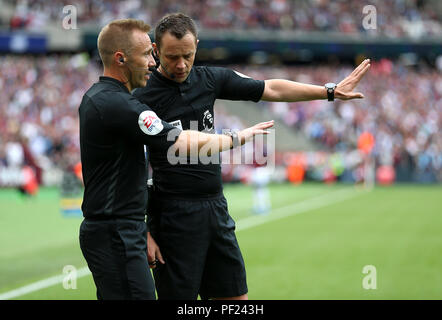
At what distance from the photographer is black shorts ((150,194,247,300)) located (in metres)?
4.85

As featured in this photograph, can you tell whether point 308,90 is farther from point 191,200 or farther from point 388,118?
point 388,118

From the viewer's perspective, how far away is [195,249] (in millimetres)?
4855

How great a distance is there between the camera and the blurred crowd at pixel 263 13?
36438mm

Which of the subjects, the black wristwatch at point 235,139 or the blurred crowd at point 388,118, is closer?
the black wristwatch at point 235,139

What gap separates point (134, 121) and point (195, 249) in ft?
3.73

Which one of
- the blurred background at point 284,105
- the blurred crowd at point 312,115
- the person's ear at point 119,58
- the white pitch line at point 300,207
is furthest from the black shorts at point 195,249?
the blurred crowd at point 312,115

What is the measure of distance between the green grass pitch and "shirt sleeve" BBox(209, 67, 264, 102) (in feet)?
13.0

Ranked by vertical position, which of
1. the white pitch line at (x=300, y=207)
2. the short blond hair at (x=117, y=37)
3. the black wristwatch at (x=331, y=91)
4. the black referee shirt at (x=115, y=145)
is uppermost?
the short blond hair at (x=117, y=37)

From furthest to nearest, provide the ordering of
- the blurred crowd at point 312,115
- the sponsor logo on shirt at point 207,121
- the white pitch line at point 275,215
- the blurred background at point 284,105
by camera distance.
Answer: the blurred crowd at point 312,115 < the blurred background at point 284,105 < the white pitch line at point 275,215 < the sponsor logo on shirt at point 207,121

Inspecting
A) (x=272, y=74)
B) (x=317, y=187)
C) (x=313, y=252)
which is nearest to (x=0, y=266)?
(x=313, y=252)

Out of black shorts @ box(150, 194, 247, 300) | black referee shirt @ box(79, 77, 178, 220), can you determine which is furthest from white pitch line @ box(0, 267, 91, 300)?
black referee shirt @ box(79, 77, 178, 220)

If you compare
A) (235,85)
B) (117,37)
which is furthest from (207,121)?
(117,37)

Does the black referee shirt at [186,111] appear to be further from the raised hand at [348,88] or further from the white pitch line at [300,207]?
the white pitch line at [300,207]

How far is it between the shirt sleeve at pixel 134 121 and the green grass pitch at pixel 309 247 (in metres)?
4.66
